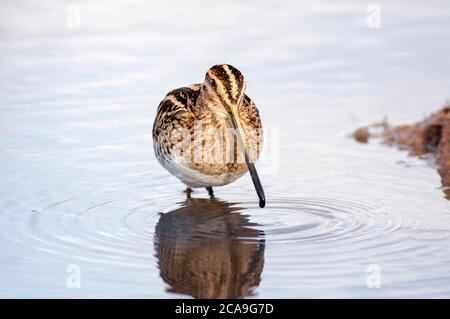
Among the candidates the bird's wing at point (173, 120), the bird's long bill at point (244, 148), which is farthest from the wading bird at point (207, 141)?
the bird's long bill at point (244, 148)

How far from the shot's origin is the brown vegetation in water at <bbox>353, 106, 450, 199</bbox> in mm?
9625

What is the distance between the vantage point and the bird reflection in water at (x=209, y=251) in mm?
6523

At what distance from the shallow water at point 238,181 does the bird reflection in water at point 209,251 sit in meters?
0.02

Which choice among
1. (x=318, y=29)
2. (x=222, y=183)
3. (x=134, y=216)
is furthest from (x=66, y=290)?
(x=318, y=29)

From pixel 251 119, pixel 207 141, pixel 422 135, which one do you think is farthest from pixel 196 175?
pixel 422 135

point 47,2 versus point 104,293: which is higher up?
point 47,2

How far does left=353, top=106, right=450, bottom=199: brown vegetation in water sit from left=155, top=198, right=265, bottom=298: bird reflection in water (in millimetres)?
2375

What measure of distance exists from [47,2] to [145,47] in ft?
6.60

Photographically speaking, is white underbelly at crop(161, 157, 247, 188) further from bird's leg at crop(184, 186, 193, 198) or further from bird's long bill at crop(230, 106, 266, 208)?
bird's long bill at crop(230, 106, 266, 208)

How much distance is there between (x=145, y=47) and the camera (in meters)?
12.3

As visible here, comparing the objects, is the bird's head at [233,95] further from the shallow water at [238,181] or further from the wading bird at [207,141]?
the shallow water at [238,181]

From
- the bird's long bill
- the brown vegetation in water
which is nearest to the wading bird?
the bird's long bill

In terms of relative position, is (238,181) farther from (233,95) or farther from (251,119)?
(233,95)

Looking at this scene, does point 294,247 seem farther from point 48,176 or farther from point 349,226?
point 48,176
